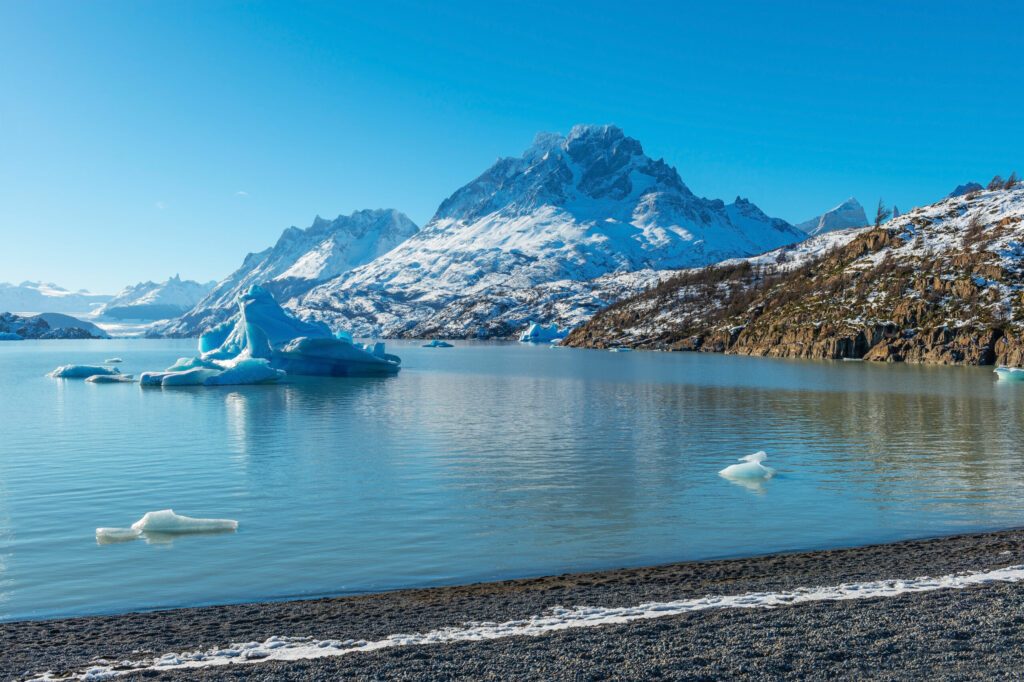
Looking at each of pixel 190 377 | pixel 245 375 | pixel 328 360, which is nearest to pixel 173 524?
pixel 190 377

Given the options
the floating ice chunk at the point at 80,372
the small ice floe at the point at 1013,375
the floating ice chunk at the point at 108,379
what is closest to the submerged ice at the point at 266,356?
the floating ice chunk at the point at 108,379

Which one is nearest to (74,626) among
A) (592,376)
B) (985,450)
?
(985,450)

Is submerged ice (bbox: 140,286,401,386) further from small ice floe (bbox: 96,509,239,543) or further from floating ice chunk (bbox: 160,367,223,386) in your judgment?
small ice floe (bbox: 96,509,239,543)

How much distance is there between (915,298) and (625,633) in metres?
148

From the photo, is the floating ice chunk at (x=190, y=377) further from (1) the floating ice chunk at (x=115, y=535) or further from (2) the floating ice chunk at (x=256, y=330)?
(1) the floating ice chunk at (x=115, y=535)

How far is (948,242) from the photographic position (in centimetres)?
15700

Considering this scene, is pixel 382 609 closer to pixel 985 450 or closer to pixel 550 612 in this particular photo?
pixel 550 612

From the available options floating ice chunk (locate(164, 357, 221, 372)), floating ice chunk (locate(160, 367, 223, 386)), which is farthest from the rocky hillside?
floating ice chunk (locate(160, 367, 223, 386))

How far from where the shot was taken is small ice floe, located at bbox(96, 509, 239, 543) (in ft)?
76.0

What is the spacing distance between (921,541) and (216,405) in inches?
2268

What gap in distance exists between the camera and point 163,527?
78.0 ft

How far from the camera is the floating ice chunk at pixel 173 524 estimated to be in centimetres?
2372

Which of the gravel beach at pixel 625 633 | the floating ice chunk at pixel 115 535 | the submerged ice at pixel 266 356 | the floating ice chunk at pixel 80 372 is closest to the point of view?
the gravel beach at pixel 625 633

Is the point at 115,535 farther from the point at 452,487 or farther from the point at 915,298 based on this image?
the point at 915,298
